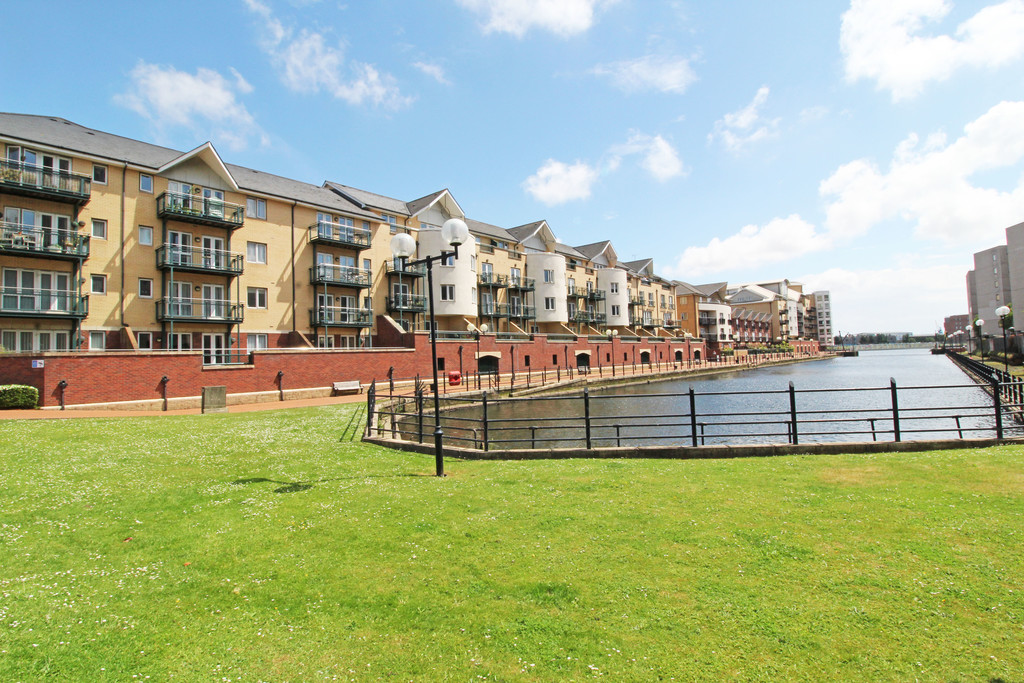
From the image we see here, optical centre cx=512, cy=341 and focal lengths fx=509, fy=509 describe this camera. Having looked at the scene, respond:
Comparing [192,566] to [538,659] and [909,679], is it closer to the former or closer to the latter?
[538,659]

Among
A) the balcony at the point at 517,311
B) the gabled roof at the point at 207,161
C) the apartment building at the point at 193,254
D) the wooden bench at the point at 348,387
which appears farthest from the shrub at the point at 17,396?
the balcony at the point at 517,311

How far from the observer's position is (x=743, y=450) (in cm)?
1135

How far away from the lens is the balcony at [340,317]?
35719 millimetres

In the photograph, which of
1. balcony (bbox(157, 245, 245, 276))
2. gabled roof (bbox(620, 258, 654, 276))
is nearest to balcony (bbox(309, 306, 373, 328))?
balcony (bbox(157, 245, 245, 276))

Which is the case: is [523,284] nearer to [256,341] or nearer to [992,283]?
[256,341]

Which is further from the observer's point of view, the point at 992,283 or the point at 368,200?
the point at 992,283

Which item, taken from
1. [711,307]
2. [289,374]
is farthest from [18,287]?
[711,307]

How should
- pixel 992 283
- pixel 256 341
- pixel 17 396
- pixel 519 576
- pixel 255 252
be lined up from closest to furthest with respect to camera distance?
pixel 519 576
pixel 17 396
pixel 256 341
pixel 255 252
pixel 992 283

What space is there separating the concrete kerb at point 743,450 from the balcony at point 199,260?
2437 centimetres

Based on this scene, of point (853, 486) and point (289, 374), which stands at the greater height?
point (289, 374)

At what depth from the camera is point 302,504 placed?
7492 millimetres

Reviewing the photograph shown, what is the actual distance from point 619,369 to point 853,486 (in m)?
49.1

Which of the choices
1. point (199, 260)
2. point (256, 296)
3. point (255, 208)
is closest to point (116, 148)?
point (199, 260)

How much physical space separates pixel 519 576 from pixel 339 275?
35.5 metres
